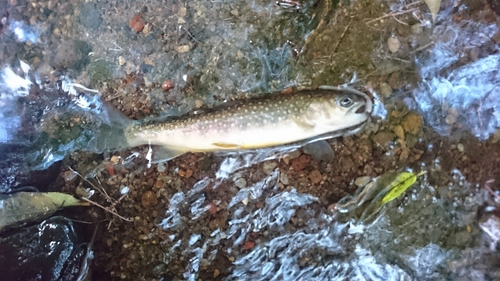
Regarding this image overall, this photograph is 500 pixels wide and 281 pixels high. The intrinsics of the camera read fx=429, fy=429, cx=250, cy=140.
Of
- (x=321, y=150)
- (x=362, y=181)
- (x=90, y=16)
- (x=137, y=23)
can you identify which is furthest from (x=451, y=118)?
(x=90, y=16)

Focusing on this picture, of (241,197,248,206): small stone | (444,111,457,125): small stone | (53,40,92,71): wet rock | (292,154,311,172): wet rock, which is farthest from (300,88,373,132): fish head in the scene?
(53,40,92,71): wet rock

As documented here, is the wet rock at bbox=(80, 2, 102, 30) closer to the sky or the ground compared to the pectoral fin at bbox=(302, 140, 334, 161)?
closer to the sky

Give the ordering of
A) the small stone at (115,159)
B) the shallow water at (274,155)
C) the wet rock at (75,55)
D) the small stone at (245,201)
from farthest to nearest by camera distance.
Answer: the wet rock at (75,55)
the small stone at (115,159)
the small stone at (245,201)
the shallow water at (274,155)

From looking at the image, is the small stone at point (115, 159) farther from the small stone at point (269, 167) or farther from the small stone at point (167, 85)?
the small stone at point (269, 167)

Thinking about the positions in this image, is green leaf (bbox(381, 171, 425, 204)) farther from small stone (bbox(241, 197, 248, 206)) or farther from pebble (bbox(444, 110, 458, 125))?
small stone (bbox(241, 197, 248, 206))

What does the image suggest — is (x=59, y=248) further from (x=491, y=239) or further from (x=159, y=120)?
(x=491, y=239)

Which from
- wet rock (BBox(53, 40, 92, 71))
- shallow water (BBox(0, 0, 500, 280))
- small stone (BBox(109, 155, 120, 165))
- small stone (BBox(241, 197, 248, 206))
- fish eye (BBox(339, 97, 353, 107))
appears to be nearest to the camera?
fish eye (BBox(339, 97, 353, 107))

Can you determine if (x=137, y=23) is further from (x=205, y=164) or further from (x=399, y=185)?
(x=399, y=185)

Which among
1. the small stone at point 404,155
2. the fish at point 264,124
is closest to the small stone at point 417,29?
the fish at point 264,124
